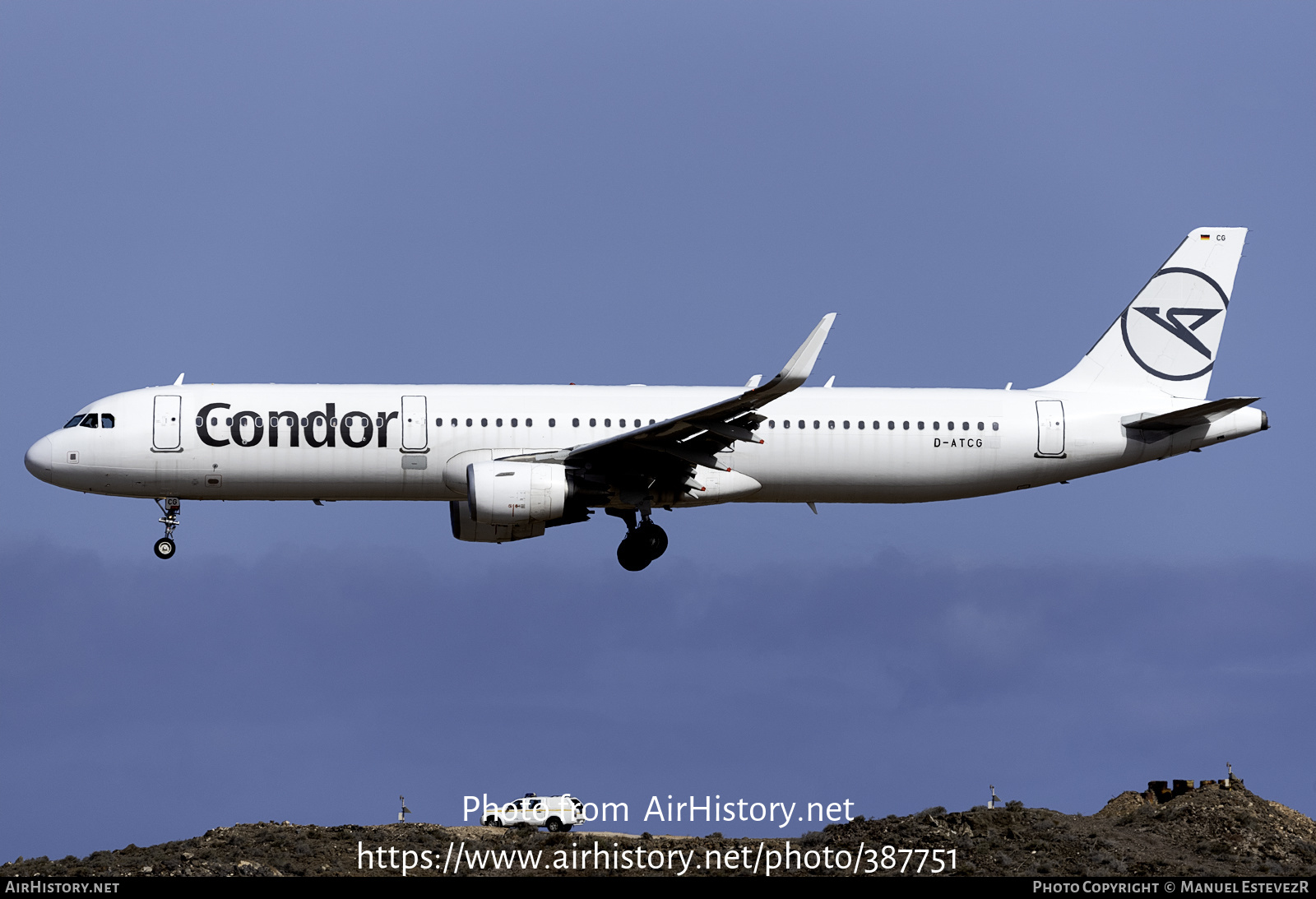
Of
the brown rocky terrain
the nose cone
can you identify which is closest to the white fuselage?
the nose cone

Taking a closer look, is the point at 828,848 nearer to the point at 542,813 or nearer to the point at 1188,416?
the point at 542,813

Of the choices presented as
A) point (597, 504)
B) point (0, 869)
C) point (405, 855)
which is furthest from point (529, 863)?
point (0, 869)

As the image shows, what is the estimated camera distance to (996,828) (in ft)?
109

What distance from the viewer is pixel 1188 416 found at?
37.9 metres

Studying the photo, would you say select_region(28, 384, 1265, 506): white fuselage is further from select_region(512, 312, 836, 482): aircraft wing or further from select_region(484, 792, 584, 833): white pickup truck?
select_region(484, 792, 584, 833): white pickup truck

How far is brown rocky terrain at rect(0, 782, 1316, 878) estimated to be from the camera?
102 feet

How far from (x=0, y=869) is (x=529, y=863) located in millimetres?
10295

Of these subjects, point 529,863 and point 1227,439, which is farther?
point 1227,439

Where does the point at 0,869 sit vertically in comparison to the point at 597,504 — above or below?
below

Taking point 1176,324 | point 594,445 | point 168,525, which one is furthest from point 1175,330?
point 168,525

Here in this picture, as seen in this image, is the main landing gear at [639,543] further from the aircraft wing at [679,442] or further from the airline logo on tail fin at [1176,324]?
the airline logo on tail fin at [1176,324]

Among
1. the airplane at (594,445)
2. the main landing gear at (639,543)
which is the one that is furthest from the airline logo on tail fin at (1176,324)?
the main landing gear at (639,543)
